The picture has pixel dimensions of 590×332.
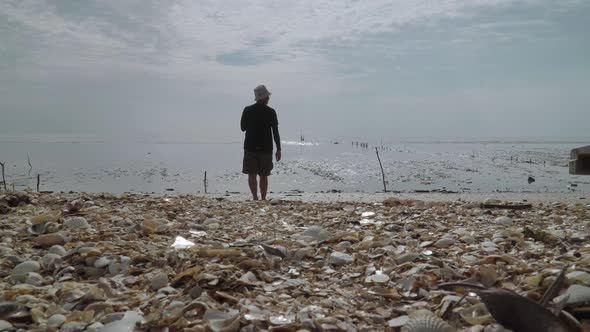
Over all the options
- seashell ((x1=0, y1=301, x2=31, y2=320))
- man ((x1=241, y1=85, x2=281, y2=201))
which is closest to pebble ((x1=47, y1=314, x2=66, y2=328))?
seashell ((x1=0, y1=301, x2=31, y2=320))

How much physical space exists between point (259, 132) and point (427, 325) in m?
6.24

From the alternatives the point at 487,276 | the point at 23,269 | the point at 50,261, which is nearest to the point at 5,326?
the point at 23,269

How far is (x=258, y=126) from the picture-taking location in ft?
26.0

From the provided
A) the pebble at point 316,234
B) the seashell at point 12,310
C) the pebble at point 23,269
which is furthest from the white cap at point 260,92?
the seashell at point 12,310

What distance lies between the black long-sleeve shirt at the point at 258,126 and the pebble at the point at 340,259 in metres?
4.82

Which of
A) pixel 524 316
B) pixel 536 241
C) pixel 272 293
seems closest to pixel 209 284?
pixel 272 293

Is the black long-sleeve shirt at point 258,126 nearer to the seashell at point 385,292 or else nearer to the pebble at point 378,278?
the pebble at point 378,278

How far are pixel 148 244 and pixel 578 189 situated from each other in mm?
14242

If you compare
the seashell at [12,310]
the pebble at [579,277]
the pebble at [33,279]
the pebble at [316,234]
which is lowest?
the pebble at [33,279]

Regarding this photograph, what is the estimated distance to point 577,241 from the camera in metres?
3.56

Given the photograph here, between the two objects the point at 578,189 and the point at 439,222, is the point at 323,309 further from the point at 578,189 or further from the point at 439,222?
the point at 578,189

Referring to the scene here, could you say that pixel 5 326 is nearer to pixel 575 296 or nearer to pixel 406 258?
pixel 406 258

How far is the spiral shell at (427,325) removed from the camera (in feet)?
6.62

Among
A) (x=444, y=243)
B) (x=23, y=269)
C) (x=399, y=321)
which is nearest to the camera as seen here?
(x=399, y=321)
